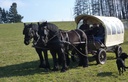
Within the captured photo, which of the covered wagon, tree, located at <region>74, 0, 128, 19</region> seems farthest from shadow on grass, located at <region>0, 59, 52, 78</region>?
tree, located at <region>74, 0, 128, 19</region>

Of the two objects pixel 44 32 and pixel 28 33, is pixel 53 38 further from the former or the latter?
pixel 28 33

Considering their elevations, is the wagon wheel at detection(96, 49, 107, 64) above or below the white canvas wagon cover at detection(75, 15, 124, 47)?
below

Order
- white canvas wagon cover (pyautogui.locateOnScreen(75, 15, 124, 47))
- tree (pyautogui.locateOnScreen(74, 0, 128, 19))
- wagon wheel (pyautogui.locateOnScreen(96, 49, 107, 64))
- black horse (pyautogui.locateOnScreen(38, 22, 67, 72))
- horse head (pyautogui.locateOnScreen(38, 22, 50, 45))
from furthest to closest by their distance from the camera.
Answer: tree (pyautogui.locateOnScreen(74, 0, 128, 19)) < white canvas wagon cover (pyautogui.locateOnScreen(75, 15, 124, 47)) < wagon wheel (pyautogui.locateOnScreen(96, 49, 107, 64)) < black horse (pyautogui.locateOnScreen(38, 22, 67, 72)) < horse head (pyautogui.locateOnScreen(38, 22, 50, 45))

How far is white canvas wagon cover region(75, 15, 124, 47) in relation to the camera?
12.3 meters

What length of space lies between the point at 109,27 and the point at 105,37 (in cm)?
60

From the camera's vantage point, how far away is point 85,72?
10289 mm

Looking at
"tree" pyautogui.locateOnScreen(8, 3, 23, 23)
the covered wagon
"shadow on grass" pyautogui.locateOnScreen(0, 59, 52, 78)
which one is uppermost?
the covered wagon

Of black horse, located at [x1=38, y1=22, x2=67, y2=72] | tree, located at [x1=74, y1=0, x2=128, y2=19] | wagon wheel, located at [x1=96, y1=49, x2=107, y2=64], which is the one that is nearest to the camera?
black horse, located at [x1=38, y1=22, x2=67, y2=72]

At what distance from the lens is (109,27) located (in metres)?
12.4

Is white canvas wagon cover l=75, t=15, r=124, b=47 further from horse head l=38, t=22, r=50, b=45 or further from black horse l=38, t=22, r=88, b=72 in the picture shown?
horse head l=38, t=22, r=50, b=45

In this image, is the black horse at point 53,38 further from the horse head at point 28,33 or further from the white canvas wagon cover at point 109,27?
the white canvas wagon cover at point 109,27

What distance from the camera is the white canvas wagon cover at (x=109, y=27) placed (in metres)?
12.3

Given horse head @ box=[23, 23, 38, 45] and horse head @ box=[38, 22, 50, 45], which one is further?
horse head @ box=[23, 23, 38, 45]

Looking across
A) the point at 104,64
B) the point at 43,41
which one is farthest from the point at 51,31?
the point at 104,64
